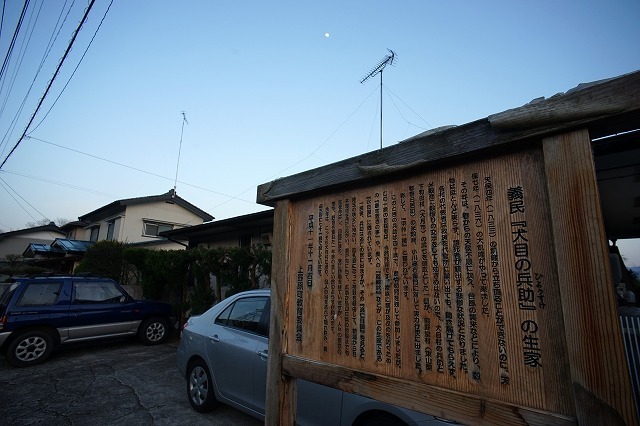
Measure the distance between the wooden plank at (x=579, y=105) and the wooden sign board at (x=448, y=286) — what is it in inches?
6.3

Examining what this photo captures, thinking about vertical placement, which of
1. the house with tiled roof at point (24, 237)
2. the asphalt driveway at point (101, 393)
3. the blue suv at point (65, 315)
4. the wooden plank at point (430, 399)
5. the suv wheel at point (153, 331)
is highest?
the house with tiled roof at point (24, 237)

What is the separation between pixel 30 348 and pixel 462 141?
890 cm

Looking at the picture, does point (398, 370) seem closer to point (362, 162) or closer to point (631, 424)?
point (631, 424)

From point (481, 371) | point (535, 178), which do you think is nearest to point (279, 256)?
point (481, 371)

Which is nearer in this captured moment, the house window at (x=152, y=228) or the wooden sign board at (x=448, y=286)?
the wooden sign board at (x=448, y=286)

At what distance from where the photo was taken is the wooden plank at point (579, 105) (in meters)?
1.16

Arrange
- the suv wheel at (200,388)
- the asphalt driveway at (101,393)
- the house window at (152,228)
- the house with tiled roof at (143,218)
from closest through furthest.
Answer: the asphalt driveway at (101,393), the suv wheel at (200,388), the house with tiled roof at (143,218), the house window at (152,228)

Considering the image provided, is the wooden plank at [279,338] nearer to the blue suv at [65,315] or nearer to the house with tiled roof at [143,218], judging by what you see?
the blue suv at [65,315]

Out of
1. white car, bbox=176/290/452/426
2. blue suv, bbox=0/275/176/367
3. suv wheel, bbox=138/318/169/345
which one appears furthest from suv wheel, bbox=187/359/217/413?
suv wheel, bbox=138/318/169/345

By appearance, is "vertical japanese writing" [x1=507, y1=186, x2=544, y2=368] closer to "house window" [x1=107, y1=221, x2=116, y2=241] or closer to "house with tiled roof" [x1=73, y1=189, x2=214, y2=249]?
"house with tiled roof" [x1=73, y1=189, x2=214, y2=249]

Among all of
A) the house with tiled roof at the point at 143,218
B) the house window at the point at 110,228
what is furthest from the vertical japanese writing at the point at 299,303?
the house window at the point at 110,228

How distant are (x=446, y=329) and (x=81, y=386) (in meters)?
6.43

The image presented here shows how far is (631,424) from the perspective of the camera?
3.42ft

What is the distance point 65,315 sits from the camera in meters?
6.87
